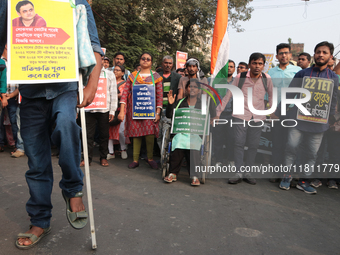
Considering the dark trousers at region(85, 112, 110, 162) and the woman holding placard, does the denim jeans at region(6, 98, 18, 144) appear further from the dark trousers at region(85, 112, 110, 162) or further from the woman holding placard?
the woman holding placard

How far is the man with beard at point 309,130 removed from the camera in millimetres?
4387

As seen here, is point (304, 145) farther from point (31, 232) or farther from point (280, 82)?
point (31, 232)

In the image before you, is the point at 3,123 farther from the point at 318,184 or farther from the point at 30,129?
the point at 318,184

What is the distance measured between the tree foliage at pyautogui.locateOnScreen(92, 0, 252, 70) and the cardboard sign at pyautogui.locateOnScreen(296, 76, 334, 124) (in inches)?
571

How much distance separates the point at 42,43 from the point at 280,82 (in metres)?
4.47

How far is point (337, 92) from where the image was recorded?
460cm

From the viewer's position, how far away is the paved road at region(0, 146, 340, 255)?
8.06 ft

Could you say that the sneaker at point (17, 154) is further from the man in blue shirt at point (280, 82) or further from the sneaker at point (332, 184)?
the sneaker at point (332, 184)

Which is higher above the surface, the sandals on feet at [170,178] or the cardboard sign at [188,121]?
the cardboard sign at [188,121]

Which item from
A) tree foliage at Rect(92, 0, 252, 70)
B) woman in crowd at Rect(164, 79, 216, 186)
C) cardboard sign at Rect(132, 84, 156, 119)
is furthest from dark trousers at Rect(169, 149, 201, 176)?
tree foliage at Rect(92, 0, 252, 70)

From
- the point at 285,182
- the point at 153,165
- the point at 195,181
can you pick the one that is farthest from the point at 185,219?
the point at 153,165

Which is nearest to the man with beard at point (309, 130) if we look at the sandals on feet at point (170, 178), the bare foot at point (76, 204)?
the sandals on feet at point (170, 178)

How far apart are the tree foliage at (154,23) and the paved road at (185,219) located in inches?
580

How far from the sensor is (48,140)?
2492 mm
